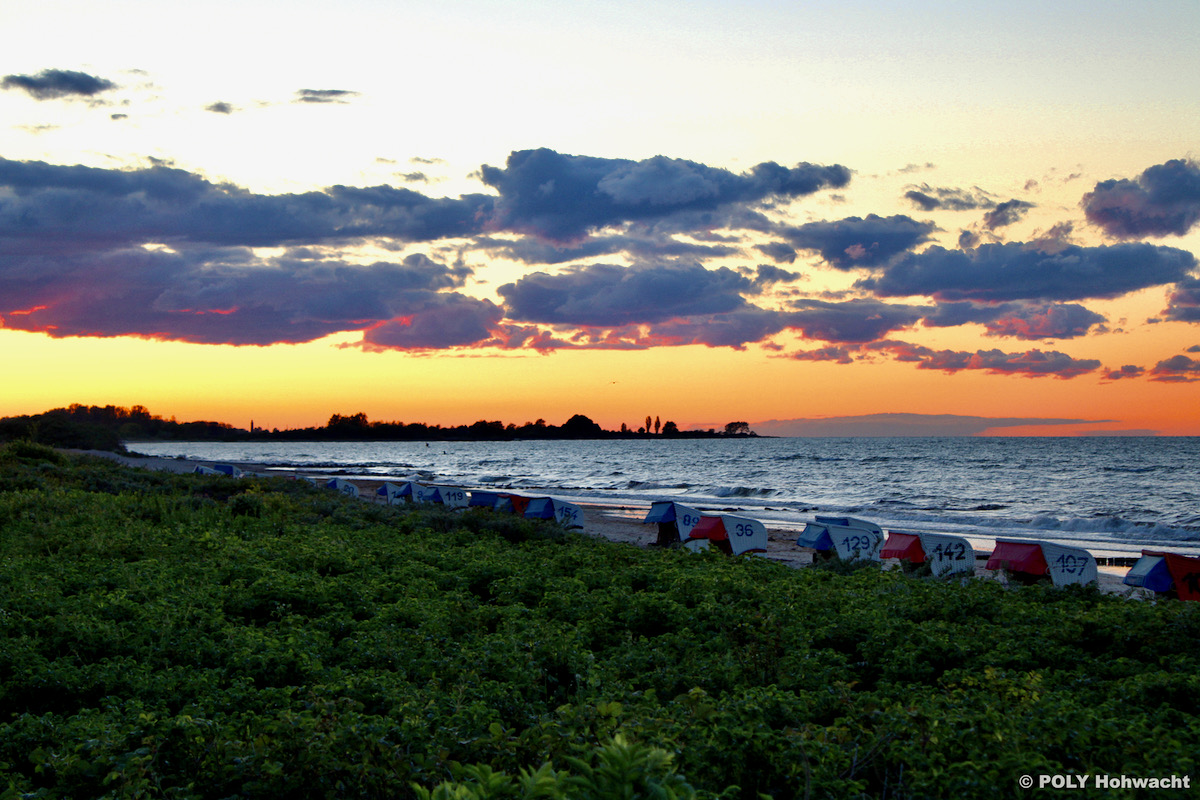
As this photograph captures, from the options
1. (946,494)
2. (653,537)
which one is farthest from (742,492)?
(653,537)

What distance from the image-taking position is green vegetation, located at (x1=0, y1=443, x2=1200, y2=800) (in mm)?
4535

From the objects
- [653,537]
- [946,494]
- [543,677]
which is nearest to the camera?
[543,677]

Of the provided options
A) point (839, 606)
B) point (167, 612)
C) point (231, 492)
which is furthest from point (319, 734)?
point (231, 492)

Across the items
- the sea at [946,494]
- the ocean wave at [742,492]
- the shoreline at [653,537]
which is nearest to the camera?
the shoreline at [653,537]

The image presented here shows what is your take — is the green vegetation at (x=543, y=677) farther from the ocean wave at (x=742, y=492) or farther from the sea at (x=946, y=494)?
the ocean wave at (x=742, y=492)

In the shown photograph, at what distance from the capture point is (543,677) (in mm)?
7008

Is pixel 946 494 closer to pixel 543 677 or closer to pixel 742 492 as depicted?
pixel 742 492

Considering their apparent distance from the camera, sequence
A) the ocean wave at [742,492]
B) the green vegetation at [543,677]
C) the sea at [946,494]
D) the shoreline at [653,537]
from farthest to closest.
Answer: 1. the ocean wave at [742,492]
2. the sea at [946,494]
3. the shoreline at [653,537]
4. the green vegetation at [543,677]

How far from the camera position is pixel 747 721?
16.5 ft

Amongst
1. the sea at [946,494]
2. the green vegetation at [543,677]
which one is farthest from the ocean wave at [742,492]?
the green vegetation at [543,677]

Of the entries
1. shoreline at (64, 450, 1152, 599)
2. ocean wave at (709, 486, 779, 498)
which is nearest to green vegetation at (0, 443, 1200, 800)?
shoreline at (64, 450, 1152, 599)

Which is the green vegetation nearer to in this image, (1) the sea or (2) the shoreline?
(2) the shoreline

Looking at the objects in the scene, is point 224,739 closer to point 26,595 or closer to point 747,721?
point 747,721

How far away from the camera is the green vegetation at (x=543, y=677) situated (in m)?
4.54
